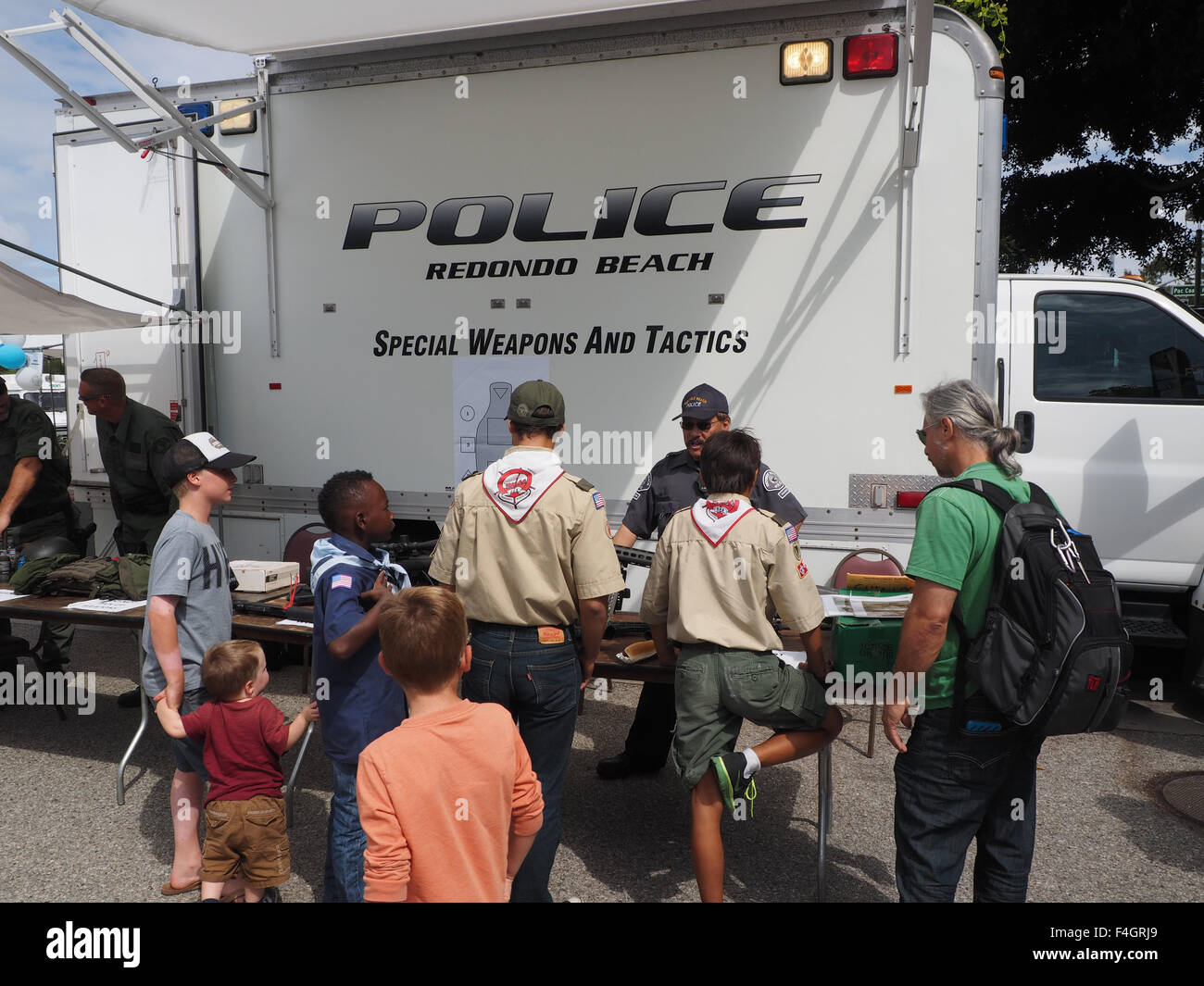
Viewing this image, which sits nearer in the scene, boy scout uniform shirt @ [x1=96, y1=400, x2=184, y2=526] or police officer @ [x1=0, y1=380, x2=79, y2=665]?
boy scout uniform shirt @ [x1=96, y1=400, x2=184, y2=526]

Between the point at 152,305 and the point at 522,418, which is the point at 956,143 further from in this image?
the point at 152,305

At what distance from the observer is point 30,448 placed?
5.21 m

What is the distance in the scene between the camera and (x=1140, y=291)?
5.07m

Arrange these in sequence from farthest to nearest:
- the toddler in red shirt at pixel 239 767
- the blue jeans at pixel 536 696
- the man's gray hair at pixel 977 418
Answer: the toddler in red shirt at pixel 239 767, the blue jeans at pixel 536 696, the man's gray hair at pixel 977 418

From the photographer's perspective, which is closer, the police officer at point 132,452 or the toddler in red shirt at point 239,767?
the toddler in red shirt at point 239,767

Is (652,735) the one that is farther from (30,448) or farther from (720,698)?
(30,448)

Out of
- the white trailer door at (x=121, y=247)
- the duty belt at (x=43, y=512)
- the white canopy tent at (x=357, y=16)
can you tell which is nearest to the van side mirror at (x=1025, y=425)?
the white canopy tent at (x=357, y=16)

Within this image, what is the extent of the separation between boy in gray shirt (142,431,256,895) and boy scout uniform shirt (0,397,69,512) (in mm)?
2643

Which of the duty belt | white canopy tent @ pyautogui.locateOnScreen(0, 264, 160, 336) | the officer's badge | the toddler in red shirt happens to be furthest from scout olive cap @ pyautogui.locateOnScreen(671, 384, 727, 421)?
the duty belt

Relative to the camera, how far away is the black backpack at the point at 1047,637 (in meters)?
2.22

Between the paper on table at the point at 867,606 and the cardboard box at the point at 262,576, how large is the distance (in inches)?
101

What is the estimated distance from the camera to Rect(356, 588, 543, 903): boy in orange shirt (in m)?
1.89

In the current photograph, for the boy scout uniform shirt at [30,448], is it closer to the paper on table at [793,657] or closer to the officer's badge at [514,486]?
the officer's badge at [514,486]

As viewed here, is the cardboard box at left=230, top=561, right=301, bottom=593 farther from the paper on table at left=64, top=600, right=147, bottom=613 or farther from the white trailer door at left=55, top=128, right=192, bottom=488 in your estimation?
the white trailer door at left=55, top=128, right=192, bottom=488
